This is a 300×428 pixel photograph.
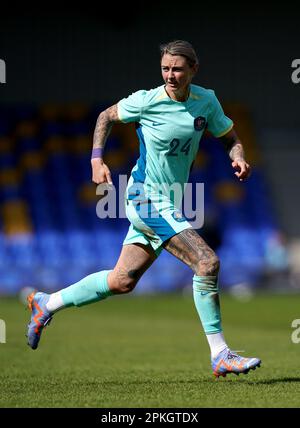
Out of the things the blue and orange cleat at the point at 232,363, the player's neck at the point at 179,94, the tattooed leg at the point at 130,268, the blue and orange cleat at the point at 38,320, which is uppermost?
the player's neck at the point at 179,94

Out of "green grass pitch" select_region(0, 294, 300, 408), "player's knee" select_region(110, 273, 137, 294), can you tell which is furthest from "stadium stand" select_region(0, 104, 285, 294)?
"player's knee" select_region(110, 273, 137, 294)

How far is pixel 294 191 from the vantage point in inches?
1082

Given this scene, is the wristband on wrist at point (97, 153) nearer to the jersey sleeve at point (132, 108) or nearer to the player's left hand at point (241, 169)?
the jersey sleeve at point (132, 108)

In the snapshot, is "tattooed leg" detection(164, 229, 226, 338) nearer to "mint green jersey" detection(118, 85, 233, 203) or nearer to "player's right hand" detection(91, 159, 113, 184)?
"mint green jersey" detection(118, 85, 233, 203)

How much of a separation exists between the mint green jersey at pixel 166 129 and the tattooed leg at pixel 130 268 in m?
0.40

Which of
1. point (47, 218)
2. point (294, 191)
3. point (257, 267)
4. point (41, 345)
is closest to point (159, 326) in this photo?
point (41, 345)

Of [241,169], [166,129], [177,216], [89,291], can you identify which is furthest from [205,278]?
[166,129]

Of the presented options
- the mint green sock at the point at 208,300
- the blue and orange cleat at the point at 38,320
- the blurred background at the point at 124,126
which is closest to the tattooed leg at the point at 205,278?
the mint green sock at the point at 208,300

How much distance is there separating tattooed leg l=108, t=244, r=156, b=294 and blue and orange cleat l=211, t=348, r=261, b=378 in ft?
2.69

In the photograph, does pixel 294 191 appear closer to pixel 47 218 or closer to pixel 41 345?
pixel 47 218

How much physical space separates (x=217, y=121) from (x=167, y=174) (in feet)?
1.80

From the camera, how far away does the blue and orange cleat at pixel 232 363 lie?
6000 mm

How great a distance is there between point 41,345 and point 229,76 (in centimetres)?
1860

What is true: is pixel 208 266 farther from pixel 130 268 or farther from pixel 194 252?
pixel 130 268
